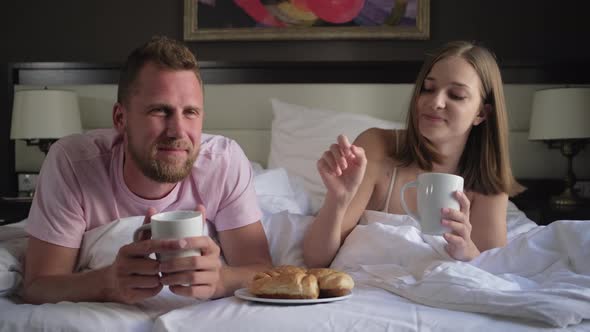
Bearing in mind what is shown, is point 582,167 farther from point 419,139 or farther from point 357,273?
point 357,273

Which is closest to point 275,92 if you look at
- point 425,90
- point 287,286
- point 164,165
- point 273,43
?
point 273,43

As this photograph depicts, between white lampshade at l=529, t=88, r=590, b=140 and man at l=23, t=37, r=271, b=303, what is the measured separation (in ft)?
6.89

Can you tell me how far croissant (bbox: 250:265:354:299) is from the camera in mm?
1148

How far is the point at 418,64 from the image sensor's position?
335 cm

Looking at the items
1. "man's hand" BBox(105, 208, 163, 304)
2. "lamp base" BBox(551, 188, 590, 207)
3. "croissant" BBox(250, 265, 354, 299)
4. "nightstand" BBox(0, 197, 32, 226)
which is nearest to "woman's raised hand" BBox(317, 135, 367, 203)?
"croissant" BBox(250, 265, 354, 299)

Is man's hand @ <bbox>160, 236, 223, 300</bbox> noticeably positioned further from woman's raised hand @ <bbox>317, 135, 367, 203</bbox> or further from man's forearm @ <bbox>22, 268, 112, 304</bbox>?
woman's raised hand @ <bbox>317, 135, 367, 203</bbox>

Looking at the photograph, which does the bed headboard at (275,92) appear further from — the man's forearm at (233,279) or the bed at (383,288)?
the man's forearm at (233,279)

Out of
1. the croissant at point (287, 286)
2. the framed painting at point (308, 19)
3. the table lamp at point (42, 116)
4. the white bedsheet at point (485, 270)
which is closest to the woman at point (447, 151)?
the white bedsheet at point (485, 270)

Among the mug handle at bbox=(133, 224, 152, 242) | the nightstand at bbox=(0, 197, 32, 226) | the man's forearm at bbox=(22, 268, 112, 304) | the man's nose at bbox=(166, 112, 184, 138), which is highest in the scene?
the man's nose at bbox=(166, 112, 184, 138)

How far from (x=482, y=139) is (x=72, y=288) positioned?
4.37 ft

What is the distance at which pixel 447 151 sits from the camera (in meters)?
1.86

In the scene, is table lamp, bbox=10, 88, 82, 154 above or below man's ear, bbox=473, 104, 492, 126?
below

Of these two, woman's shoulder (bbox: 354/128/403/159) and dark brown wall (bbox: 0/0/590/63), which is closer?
woman's shoulder (bbox: 354/128/403/159)

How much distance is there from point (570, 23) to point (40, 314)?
3.26 m
